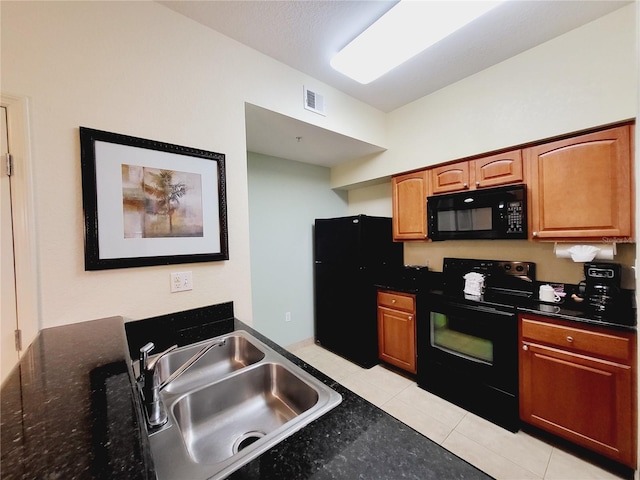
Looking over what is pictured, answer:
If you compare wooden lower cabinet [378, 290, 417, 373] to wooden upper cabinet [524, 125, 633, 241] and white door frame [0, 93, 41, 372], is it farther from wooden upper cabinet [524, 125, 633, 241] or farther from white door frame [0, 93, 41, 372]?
white door frame [0, 93, 41, 372]

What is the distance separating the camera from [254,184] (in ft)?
9.18

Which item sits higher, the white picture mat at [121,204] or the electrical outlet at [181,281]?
the white picture mat at [121,204]

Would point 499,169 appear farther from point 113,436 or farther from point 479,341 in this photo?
point 113,436

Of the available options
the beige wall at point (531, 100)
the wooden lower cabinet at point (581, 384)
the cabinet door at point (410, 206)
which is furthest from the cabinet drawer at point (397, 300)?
the beige wall at point (531, 100)

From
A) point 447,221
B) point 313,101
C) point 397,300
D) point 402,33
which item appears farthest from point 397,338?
point 402,33

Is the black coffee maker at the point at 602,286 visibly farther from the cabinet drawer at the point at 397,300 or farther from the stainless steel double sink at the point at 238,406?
the stainless steel double sink at the point at 238,406

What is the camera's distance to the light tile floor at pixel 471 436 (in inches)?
59.6

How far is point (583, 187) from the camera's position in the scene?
1724mm

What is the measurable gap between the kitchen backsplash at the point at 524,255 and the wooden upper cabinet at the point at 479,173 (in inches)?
23.6

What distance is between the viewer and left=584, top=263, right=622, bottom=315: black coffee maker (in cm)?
161

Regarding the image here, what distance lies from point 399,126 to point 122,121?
2377 mm

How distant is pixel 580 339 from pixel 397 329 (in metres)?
1.31

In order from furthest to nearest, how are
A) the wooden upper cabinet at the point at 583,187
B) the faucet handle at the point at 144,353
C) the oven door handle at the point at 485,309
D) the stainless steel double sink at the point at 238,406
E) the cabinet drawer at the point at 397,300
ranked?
the cabinet drawer at the point at 397,300 < the oven door handle at the point at 485,309 < the wooden upper cabinet at the point at 583,187 < the faucet handle at the point at 144,353 < the stainless steel double sink at the point at 238,406

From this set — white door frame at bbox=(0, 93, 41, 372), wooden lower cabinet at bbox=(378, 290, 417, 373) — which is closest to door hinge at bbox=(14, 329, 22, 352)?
white door frame at bbox=(0, 93, 41, 372)
